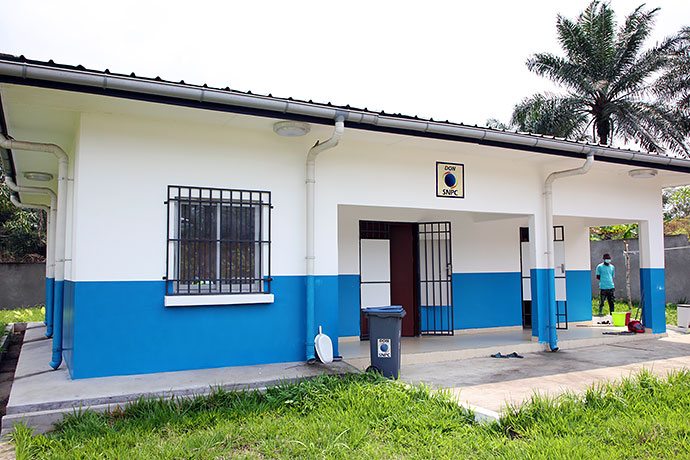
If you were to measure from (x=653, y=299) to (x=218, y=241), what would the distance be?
8.72 meters

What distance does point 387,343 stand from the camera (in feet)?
21.9

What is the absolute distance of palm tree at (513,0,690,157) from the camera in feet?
67.4

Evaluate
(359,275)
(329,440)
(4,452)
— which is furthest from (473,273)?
(4,452)

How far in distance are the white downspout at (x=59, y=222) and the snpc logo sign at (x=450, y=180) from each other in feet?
16.7

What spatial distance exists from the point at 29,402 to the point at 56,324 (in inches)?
103

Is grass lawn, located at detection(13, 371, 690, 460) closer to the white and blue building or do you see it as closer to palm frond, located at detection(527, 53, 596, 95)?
the white and blue building

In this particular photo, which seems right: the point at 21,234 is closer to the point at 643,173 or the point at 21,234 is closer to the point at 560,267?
the point at 560,267

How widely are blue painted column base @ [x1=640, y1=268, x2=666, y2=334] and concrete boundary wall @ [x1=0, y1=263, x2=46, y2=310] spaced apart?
1705 centimetres

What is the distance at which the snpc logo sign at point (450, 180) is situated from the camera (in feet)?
27.1

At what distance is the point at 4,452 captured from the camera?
4.40 m

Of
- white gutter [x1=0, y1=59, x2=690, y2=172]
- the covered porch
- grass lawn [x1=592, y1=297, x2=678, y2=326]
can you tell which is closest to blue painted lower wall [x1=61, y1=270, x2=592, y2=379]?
the covered porch

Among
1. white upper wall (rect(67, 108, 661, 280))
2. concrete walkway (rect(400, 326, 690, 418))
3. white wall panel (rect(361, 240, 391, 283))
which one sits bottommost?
concrete walkway (rect(400, 326, 690, 418))

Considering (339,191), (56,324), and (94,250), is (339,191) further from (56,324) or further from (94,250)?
(56,324)

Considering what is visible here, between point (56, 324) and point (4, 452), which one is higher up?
point (56, 324)
